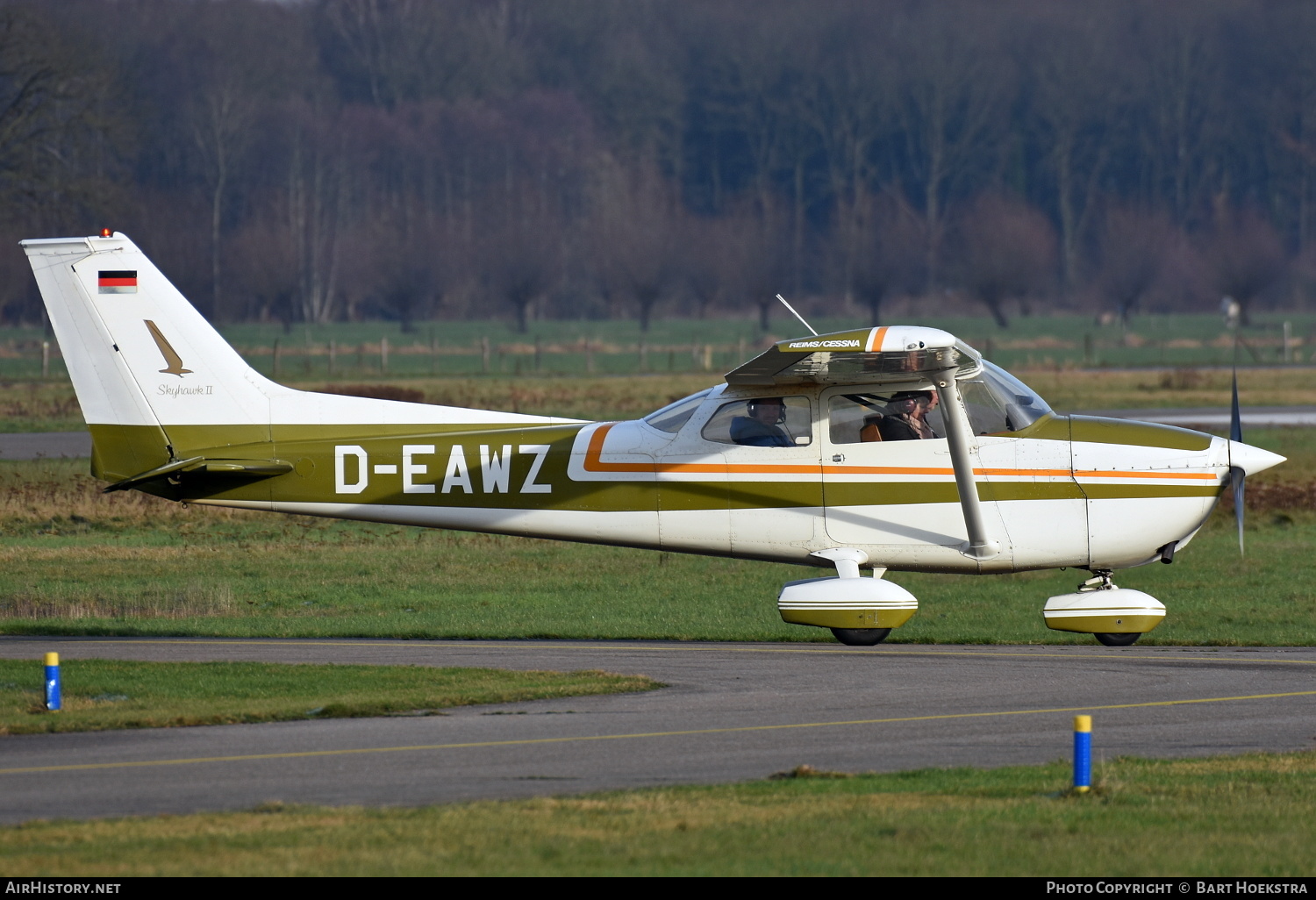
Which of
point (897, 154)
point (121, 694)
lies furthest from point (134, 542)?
point (897, 154)

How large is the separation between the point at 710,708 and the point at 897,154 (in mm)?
119365

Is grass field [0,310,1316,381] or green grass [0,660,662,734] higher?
grass field [0,310,1316,381]

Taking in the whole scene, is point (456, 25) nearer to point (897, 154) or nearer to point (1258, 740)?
point (897, 154)

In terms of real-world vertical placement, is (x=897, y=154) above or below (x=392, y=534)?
above

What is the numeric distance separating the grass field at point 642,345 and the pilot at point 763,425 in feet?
116

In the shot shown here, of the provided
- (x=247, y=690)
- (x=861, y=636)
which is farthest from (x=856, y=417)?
(x=247, y=690)

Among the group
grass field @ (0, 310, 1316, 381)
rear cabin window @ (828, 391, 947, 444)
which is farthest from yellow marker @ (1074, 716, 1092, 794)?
grass field @ (0, 310, 1316, 381)

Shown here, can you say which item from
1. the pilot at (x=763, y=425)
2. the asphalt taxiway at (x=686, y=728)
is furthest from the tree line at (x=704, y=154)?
the asphalt taxiway at (x=686, y=728)

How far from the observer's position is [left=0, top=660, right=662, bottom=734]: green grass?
11.8 m

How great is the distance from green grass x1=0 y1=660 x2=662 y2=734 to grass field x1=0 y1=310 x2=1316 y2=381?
36150 millimetres

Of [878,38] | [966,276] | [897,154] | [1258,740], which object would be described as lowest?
[1258,740]

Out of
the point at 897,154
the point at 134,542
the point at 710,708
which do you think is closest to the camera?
the point at 710,708

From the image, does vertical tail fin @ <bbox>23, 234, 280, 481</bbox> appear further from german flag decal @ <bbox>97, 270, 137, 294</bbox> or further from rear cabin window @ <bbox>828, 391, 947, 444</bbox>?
rear cabin window @ <bbox>828, 391, 947, 444</bbox>

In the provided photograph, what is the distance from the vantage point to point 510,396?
140 ft
